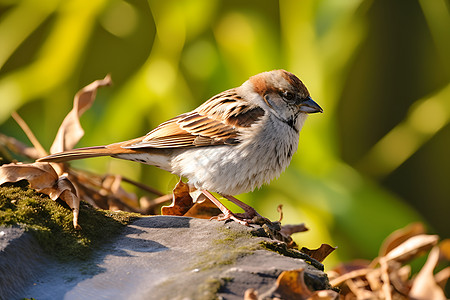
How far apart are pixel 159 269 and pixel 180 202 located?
1004mm

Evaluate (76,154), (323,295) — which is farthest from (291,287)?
(76,154)

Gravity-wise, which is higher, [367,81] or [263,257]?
[367,81]

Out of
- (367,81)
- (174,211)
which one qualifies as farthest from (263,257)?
(367,81)

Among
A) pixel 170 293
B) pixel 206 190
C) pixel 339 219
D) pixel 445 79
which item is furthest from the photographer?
pixel 445 79

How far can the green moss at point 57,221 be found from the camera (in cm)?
224

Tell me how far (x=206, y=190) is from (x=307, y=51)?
209cm

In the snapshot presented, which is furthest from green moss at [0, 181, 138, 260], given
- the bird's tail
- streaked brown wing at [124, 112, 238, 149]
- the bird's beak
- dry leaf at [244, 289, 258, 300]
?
the bird's beak

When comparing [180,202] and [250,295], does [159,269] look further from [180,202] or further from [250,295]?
[180,202]

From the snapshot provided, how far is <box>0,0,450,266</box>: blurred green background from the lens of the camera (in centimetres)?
460

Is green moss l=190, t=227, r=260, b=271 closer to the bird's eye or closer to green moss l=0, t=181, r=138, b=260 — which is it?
green moss l=0, t=181, r=138, b=260

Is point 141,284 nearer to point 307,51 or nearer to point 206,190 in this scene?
point 206,190

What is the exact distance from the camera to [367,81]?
5.36 meters

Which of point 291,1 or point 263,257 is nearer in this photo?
point 263,257

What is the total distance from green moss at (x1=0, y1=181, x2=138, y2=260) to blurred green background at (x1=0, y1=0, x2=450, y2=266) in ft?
7.31
